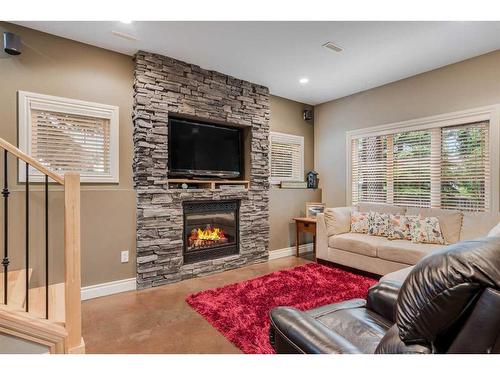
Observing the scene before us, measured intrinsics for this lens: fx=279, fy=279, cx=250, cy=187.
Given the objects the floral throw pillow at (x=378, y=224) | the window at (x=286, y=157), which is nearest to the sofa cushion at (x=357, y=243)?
the floral throw pillow at (x=378, y=224)

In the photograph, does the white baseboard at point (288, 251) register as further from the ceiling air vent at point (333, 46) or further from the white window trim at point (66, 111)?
the ceiling air vent at point (333, 46)

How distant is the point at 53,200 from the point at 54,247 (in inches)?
18.6

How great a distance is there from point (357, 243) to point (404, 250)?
0.58 metres

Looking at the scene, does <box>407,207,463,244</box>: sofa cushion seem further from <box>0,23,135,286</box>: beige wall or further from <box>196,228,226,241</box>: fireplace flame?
<box>0,23,135,286</box>: beige wall

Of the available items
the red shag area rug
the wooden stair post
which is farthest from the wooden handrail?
the red shag area rug

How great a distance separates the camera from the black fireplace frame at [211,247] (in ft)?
11.8

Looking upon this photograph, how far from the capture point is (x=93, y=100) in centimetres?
301

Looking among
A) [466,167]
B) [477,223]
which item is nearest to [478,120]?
[466,167]

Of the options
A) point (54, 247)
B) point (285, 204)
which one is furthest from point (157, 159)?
point (285, 204)

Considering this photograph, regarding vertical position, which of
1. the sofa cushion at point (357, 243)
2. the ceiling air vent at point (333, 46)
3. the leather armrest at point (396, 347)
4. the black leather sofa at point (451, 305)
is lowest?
the sofa cushion at point (357, 243)

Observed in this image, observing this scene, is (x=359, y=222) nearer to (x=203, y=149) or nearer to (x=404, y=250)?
(x=404, y=250)

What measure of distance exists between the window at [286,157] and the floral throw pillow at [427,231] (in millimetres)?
2103

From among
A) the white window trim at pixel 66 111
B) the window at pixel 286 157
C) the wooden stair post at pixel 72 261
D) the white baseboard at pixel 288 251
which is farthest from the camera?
the window at pixel 286 157

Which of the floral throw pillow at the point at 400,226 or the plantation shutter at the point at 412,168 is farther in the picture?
the plantation shutter at the point at 412,168
